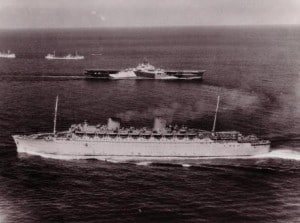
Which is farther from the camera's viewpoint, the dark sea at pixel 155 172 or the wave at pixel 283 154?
the wave at pixel 283 154

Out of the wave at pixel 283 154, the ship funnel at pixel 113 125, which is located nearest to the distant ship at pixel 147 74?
the wave at pixel 283 154

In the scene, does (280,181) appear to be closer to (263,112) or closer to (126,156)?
(126,156)

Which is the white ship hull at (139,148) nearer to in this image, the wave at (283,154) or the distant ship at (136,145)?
the distant ship at (136,145)

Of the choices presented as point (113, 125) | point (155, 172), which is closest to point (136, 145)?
point (113, 125)

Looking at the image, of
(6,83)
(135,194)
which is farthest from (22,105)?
(135,194)

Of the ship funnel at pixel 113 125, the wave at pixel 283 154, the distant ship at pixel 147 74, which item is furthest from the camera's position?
the distant ship at pixel 147 74

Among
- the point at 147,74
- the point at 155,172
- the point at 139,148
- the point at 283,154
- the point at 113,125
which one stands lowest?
the point at 155,172

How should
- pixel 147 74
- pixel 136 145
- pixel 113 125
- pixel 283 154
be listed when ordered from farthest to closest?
pixel 147 74
pixel 113 125
pixel 283 154
pixel 136 145

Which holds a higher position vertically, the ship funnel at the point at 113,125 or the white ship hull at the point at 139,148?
the ship funnel at the point at 113,125

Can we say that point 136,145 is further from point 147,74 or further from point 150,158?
point 147,74
